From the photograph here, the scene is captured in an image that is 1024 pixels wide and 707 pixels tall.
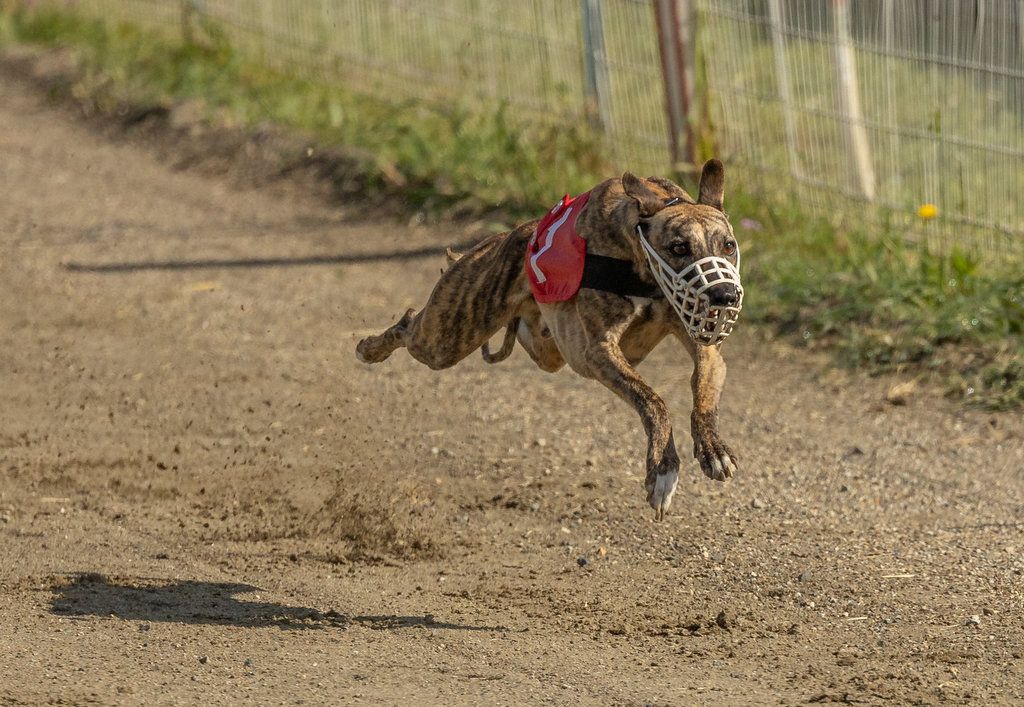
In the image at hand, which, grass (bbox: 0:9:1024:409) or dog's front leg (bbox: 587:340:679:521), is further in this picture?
grass (bbox: 0:9:1024:409)

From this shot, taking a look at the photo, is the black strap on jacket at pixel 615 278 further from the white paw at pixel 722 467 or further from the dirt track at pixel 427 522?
the dirt track at pixel 427 522

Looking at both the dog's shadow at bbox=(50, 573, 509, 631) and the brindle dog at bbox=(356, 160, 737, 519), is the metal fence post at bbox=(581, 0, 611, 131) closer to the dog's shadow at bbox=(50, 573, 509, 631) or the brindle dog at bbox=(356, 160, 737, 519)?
the brindle dog at bbox=(356, 160, 737, 519)

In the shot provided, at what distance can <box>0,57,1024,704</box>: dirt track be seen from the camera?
4.40 m

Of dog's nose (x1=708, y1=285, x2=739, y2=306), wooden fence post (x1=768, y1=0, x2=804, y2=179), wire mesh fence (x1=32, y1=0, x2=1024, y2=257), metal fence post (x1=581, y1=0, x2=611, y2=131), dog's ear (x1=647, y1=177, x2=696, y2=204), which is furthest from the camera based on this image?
metal fence post (x1=581, y1=0, x2=611, y2=131)

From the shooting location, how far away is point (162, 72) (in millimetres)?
11758

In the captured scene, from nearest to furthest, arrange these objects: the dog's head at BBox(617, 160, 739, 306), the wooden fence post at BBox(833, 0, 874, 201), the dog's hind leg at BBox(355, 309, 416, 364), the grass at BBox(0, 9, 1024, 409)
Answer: the dog's head at BBox(617, 160, 739, 306)
the dog's hind leg at BBox(355, 309, 416, 364)
the grass at BBox(0, 9, 1024, 409)
the wooden fence post at BBox(833, 0, 874, 201)

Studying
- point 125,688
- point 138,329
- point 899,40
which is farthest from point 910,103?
point 125,688

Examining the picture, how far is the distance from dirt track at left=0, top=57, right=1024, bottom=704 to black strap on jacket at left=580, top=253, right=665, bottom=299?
1088 mm

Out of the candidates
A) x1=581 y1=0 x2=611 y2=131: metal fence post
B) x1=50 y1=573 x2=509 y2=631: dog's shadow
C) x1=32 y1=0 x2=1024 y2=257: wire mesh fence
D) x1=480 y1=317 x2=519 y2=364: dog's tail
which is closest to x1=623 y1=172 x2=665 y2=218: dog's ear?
x1=480 y1=317 x2=519 y2=364: dog's tail

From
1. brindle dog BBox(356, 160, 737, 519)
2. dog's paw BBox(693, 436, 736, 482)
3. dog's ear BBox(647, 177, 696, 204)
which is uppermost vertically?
dog's ear BBox(647, 177, 696, 204)

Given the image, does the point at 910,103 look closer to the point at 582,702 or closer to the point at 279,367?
the point at 279,367

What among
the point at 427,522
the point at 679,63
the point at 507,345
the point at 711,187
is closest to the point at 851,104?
the point at 679,63

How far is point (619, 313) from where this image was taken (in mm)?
4730

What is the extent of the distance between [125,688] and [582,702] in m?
1.29
